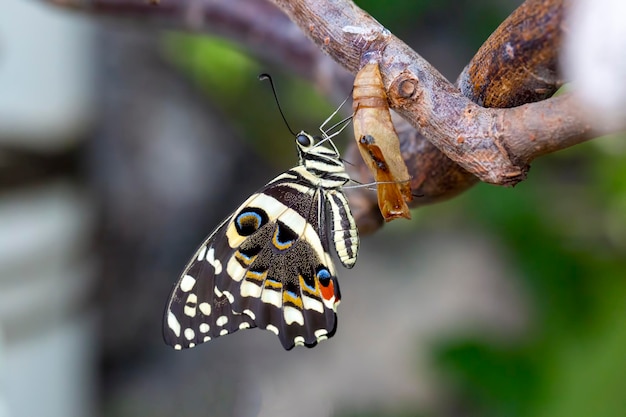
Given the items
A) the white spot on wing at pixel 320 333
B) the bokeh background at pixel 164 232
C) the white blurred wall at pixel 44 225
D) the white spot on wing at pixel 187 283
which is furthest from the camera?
the white blurred wall at pixel 44 225

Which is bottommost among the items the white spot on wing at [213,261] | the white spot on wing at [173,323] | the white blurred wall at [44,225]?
the white blurred wall at [44,225]

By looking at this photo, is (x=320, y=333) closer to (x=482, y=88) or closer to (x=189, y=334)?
(x=189, y=334)

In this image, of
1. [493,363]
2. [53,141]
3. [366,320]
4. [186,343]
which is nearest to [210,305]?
[186,343]

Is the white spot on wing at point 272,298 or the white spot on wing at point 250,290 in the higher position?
the white spot on wing at point 272,298

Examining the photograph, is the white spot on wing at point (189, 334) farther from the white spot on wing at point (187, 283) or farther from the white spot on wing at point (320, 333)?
the white spot on wing at point (320, 333)

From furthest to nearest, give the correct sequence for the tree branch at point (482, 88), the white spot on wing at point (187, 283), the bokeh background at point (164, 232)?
1. the bokeh background at point (164, 232)
2. the white spot on wing at point (187, 283)
3. the tree branch at point (482, 88)

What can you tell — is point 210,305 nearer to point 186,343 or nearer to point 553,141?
point 186,343

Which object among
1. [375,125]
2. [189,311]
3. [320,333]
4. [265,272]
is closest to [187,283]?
[189,311]

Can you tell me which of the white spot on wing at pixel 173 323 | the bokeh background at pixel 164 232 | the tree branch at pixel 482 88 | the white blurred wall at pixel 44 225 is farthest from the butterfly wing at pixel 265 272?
the white blurred wall at pixel 44 225
